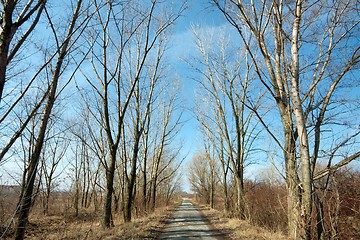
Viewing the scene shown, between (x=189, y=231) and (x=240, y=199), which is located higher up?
(x=240, y=199)

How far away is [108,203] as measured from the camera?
9875 millimetres

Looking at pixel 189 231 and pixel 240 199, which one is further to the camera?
pixel 240 199

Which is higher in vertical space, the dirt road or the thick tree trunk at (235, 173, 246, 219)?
the thick tree trunk at (235, 173, 246, 219)

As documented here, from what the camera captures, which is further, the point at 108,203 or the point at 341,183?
the point at 108,203

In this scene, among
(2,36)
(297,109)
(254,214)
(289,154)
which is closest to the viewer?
(2,36)

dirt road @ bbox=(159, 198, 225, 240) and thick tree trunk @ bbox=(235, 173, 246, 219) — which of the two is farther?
thick tree trunk @ bbox=(235, 173, 246, 219)

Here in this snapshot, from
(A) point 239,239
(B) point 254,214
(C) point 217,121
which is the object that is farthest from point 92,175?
(A) point 239,239

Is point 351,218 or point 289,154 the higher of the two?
point 289,154

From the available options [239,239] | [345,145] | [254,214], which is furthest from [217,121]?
[345,145]

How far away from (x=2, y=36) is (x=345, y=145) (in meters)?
5.57

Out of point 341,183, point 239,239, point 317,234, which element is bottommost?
point 239,239

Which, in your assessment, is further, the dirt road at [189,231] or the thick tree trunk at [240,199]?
the thick tree trunk at [240,199]

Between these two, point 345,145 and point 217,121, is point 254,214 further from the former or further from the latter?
point 345,145

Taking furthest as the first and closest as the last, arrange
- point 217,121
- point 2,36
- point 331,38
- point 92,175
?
point 92,175 → point 217,121 → point 331,38 → point 2,36
